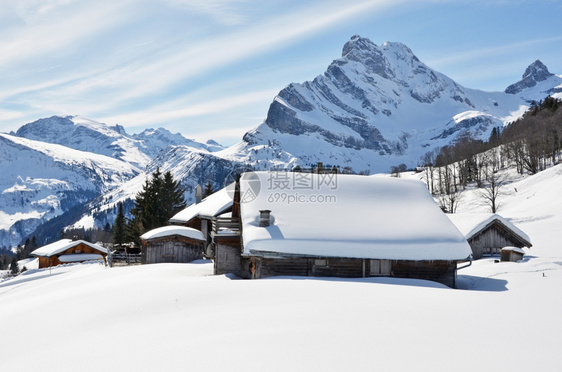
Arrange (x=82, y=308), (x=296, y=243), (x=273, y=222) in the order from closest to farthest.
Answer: (x=82, y=308) < (x=296, y=243) < (x=273, y=222)

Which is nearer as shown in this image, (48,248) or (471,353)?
(471,353)

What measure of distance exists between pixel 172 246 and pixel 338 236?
1848cm

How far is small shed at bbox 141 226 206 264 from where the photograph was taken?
1335 inches

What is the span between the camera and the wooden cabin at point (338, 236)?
19219 millimetres

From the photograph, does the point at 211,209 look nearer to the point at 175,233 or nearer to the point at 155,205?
the point at 175,233

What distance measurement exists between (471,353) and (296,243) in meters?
11.5

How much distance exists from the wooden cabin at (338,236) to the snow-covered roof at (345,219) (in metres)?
0.04

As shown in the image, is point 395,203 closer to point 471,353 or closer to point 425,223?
point 425,223

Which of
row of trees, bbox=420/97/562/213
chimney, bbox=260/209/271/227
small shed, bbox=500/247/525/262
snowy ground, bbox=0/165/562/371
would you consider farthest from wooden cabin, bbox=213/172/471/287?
row of trees, bbox=420/97/562/213

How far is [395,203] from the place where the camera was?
77.7 ft

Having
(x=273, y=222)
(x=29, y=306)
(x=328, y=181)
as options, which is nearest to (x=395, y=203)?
(x=328, y=181)

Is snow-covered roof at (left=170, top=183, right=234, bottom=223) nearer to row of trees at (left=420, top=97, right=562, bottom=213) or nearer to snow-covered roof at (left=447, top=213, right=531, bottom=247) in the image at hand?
snow-covered roof at (left=447, top=213, right=531, bottom=247)

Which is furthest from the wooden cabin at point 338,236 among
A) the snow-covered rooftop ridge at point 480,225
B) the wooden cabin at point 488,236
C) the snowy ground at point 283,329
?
the wooden cabin at point 488,236

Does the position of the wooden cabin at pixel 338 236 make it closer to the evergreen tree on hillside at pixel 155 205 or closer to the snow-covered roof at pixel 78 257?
the evergreen tree on hillside at pixel 155 205
